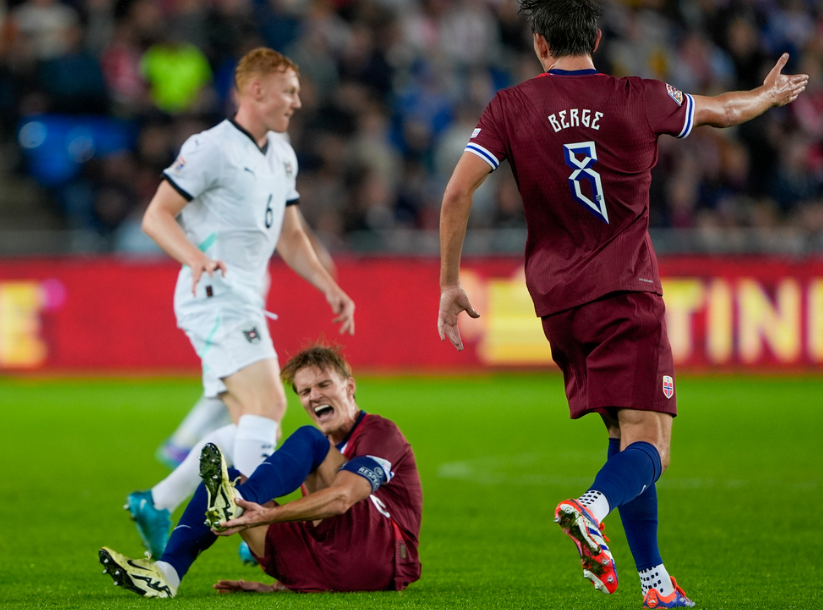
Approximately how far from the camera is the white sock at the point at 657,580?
4184 millimetres

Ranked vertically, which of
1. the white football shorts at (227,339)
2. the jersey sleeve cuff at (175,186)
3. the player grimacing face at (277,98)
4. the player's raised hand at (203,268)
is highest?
the player grimacing face at (277,98)

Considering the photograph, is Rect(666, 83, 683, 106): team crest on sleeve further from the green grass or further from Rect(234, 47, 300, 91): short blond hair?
Rect(234, 47, 300, 91): short blond hair

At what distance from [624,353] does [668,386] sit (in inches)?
7.5

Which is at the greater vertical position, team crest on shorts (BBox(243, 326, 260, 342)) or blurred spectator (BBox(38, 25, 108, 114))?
blurred spectator (BBox(38, 25, 108, 114))

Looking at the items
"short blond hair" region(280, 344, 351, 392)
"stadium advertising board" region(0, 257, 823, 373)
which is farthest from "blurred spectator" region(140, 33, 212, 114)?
"short blond hair" region(280, 344, 351, 392)

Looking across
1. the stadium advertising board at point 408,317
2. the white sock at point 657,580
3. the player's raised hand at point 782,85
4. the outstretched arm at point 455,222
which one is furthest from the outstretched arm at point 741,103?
the stadium advertising board at point 408,317

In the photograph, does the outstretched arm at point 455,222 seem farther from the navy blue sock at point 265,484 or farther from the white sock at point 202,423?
the white sock at point 202,423

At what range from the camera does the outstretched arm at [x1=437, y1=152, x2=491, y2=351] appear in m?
4.03

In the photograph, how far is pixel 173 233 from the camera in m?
5.41

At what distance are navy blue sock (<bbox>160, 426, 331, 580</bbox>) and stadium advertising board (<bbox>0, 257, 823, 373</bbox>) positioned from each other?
9.82 meters

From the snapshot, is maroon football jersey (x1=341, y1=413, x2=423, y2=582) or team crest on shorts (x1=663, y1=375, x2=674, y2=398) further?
maroon football jersey (x1=341, y1=413, x2=423, y2=582)

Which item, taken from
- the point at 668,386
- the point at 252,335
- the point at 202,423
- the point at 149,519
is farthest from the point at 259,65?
the point at 668,386

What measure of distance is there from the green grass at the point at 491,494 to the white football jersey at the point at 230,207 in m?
1.27

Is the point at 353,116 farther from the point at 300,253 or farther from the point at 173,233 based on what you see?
the point at 173,233
